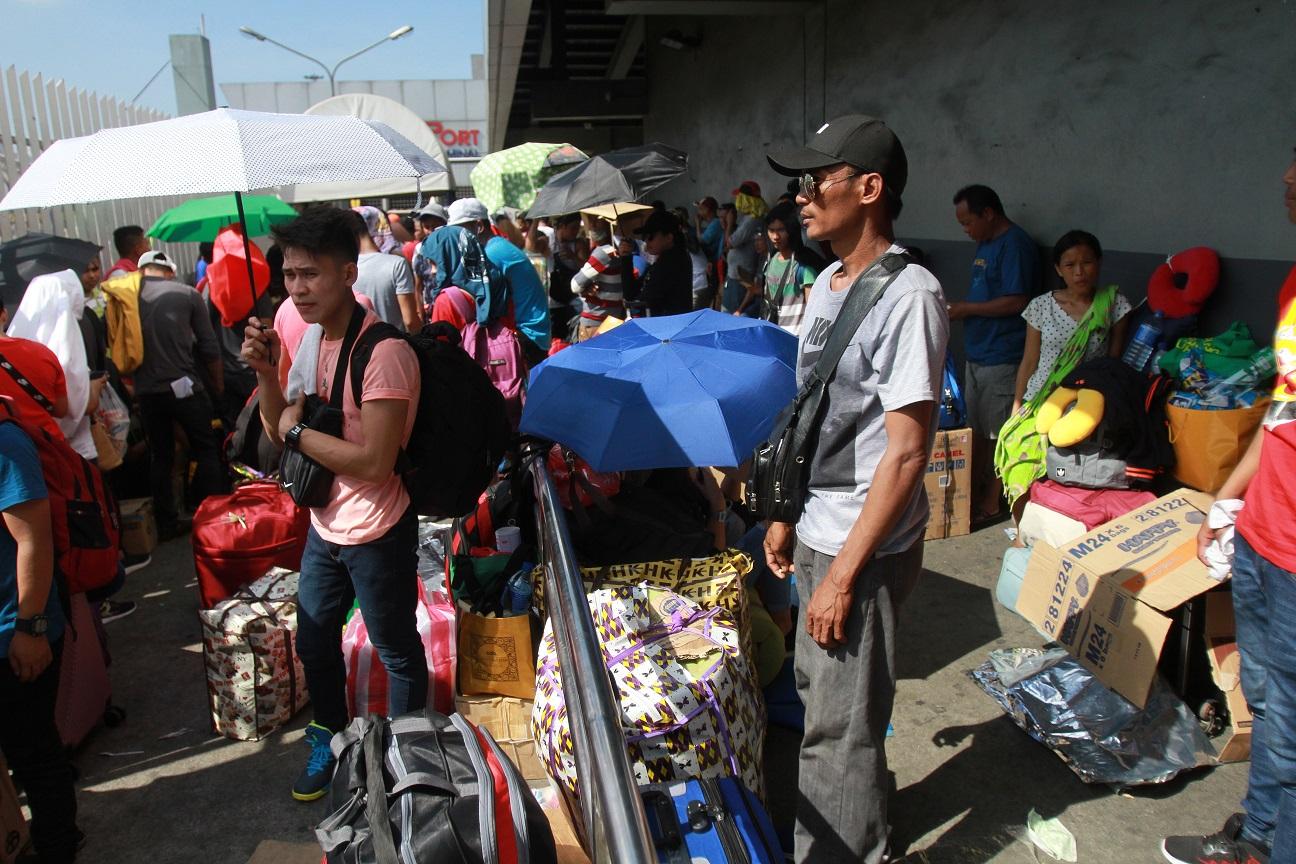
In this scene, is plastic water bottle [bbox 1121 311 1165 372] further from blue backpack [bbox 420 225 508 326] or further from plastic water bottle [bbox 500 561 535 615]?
blue backpack [bbox 420 225 508 326]

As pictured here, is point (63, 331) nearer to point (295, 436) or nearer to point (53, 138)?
point (295, 436)

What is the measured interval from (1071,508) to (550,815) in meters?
2.91

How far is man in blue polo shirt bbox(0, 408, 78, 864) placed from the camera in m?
2.50

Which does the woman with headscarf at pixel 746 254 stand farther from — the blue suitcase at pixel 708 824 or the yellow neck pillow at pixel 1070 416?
the blue suitcase at pixel 708 824

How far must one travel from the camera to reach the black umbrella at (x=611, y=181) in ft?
24.5

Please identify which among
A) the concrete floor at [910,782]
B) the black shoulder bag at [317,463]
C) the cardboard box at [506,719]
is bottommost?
the concrete floor at [910,782]

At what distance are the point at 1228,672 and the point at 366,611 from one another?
121 inches

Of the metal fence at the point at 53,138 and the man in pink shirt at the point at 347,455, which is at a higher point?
the metal fence at the point at 53,138

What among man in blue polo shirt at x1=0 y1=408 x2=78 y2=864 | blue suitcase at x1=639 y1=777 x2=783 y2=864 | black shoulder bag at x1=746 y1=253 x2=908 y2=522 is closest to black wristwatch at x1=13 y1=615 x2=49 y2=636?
man in blue polo shirt at x1=0 y1=408 x2=78 y2=864

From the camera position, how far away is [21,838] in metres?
2.85

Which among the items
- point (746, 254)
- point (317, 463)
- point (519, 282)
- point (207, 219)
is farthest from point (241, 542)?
point (746, 254)

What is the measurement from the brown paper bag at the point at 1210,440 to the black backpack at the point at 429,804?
345 cm

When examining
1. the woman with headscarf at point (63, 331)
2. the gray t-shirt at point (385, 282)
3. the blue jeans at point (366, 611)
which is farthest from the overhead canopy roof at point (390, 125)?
the blue jeans at point (366, 611)

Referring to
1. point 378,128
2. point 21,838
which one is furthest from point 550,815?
point 378,128
